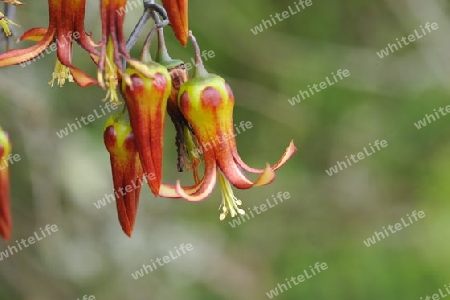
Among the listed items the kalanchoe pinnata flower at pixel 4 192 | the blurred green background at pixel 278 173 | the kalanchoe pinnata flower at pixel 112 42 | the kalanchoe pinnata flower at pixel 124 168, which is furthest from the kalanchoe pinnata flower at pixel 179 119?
the blurred green background at pixel 278 173

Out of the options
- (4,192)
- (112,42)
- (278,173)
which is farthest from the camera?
(278,173)

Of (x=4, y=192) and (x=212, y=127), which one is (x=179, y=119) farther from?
(x=4, y=192)

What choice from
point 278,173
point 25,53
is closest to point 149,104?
point 25,53

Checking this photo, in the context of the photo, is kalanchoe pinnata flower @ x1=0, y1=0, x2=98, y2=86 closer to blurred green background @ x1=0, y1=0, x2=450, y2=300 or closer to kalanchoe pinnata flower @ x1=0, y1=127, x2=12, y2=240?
kalanchoe pinnata flower @ x1=0, y1=127, x2=12, y2=240

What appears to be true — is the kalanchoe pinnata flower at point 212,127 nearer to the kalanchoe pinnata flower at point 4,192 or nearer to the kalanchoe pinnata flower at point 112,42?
the kalanchoe pinnata flower at point 112,42

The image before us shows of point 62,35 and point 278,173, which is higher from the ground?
point 62,35

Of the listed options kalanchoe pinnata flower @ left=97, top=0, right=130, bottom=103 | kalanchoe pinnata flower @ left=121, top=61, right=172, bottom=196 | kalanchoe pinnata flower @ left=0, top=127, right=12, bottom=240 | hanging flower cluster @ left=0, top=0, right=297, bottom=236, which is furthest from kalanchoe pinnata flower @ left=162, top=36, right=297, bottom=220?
kalanchoe pinnata flower @ left=0, top=127, right=12, bottom=240

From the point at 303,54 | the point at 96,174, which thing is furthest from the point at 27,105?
the point at 303,54

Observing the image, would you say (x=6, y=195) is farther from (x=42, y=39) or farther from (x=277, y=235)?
(x=277, y=235)
